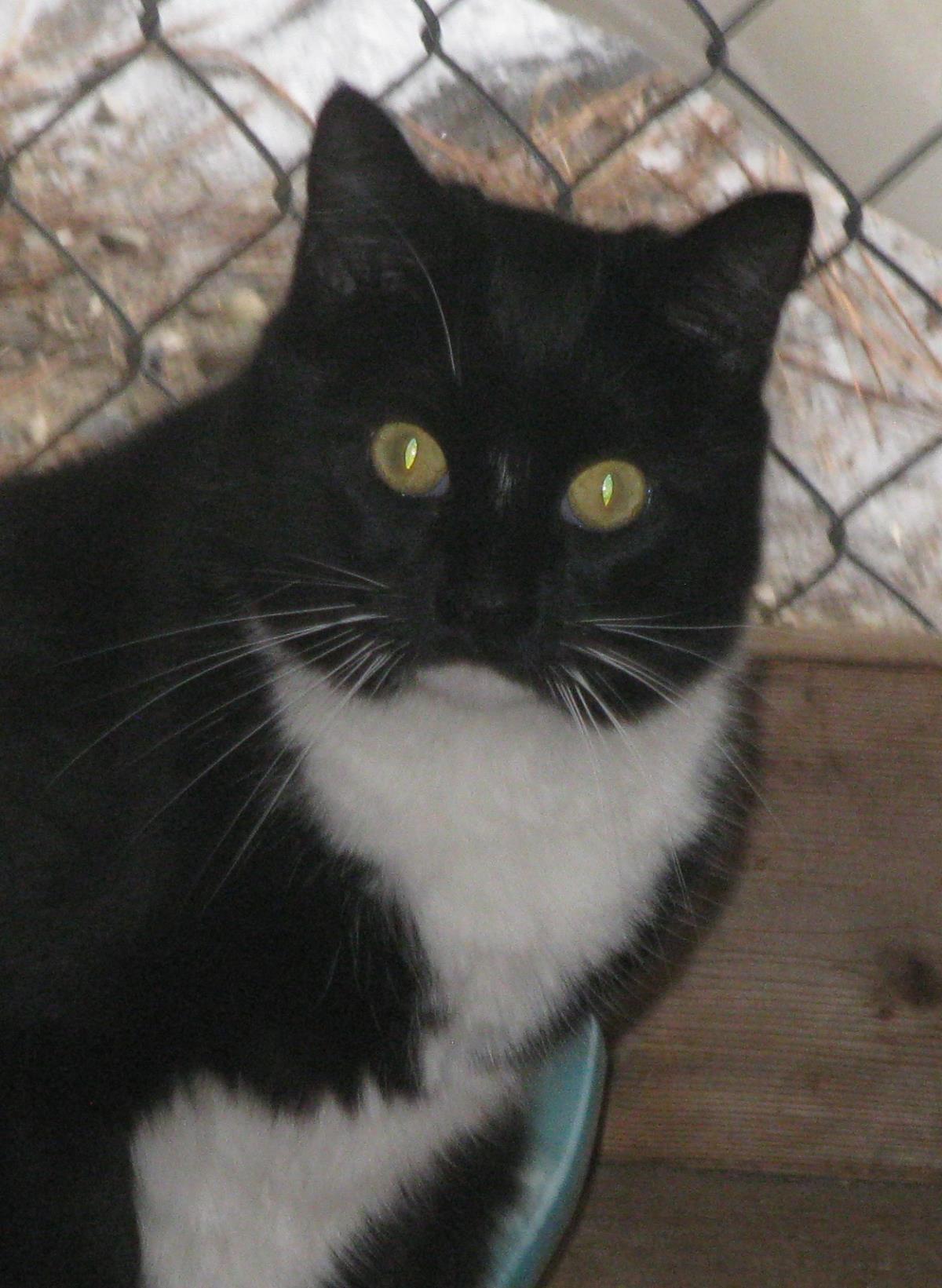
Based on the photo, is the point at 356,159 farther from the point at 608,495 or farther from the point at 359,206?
the point at 608,495

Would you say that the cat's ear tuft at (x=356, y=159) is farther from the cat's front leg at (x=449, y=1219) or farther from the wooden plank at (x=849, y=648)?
the cat's front leg at (x=449, y=1219)

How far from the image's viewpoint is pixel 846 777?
124 centimetres

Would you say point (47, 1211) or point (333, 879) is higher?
point (333, 879)

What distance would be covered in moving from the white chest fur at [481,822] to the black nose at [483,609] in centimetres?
6

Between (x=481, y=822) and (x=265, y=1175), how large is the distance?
0.25 m

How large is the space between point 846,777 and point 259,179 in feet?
2.34

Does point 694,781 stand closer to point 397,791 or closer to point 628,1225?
point 397,791

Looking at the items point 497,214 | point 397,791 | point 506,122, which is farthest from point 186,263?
point 397,791

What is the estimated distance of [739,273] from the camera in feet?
2.85

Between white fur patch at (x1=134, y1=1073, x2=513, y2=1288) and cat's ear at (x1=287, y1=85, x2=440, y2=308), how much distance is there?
0.47m

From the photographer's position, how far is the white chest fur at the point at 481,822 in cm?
91

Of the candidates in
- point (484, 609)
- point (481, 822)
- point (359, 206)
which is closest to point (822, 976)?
point (481, 822)

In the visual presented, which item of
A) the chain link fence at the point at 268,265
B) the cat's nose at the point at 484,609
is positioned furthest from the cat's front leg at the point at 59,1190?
the chain link fence at the point at 268,265

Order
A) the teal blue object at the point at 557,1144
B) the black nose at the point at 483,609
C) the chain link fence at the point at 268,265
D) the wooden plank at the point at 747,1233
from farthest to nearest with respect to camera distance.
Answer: the chain link fence at the point at 268,265 → the wooden plank at the point at 747,1233 → the teal blue object at the point at 557,1144 → the black nose at the point at 483,609
